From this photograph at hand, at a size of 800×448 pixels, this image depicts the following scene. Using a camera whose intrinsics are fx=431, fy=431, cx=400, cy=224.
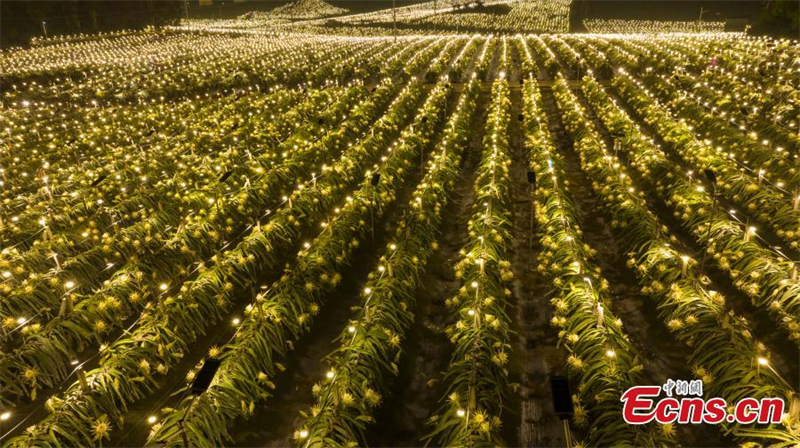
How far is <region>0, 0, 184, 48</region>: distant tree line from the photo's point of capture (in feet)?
169

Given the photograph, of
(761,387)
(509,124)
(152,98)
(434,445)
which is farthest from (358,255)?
(152,98)

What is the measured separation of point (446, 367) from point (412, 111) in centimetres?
1514

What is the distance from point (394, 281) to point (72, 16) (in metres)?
72.3

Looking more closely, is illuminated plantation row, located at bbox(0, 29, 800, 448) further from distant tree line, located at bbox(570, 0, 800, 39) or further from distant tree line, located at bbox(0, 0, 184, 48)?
distant tree line, located at bbox(0, 0, 184, 48)

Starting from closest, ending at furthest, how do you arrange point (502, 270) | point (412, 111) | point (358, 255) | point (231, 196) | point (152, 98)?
1. point (502, 270)
2. point (358, 255)
3. point (231, 196)
4. point (412, 111)
5. point (152, 98)

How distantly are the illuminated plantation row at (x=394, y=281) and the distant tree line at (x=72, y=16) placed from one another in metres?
52.2

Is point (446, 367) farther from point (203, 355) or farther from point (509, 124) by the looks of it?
point (509, 124)

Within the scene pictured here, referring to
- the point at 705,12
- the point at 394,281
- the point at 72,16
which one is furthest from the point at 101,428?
the point at 705,12

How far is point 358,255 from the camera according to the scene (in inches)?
348

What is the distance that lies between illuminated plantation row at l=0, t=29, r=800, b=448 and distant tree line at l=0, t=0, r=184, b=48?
52.2 meters

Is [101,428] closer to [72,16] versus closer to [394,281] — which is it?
[394,281]

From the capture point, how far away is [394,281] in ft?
22.4

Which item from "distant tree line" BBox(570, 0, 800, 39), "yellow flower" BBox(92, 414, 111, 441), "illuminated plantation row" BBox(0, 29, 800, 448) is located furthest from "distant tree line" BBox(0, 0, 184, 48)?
"distant tree line" BBox(570, 0, 800, 39)

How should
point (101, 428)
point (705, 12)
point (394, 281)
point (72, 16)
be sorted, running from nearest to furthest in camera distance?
point (101, 428)
point (394, 281)
point (72, 16)
point (705, 12)
